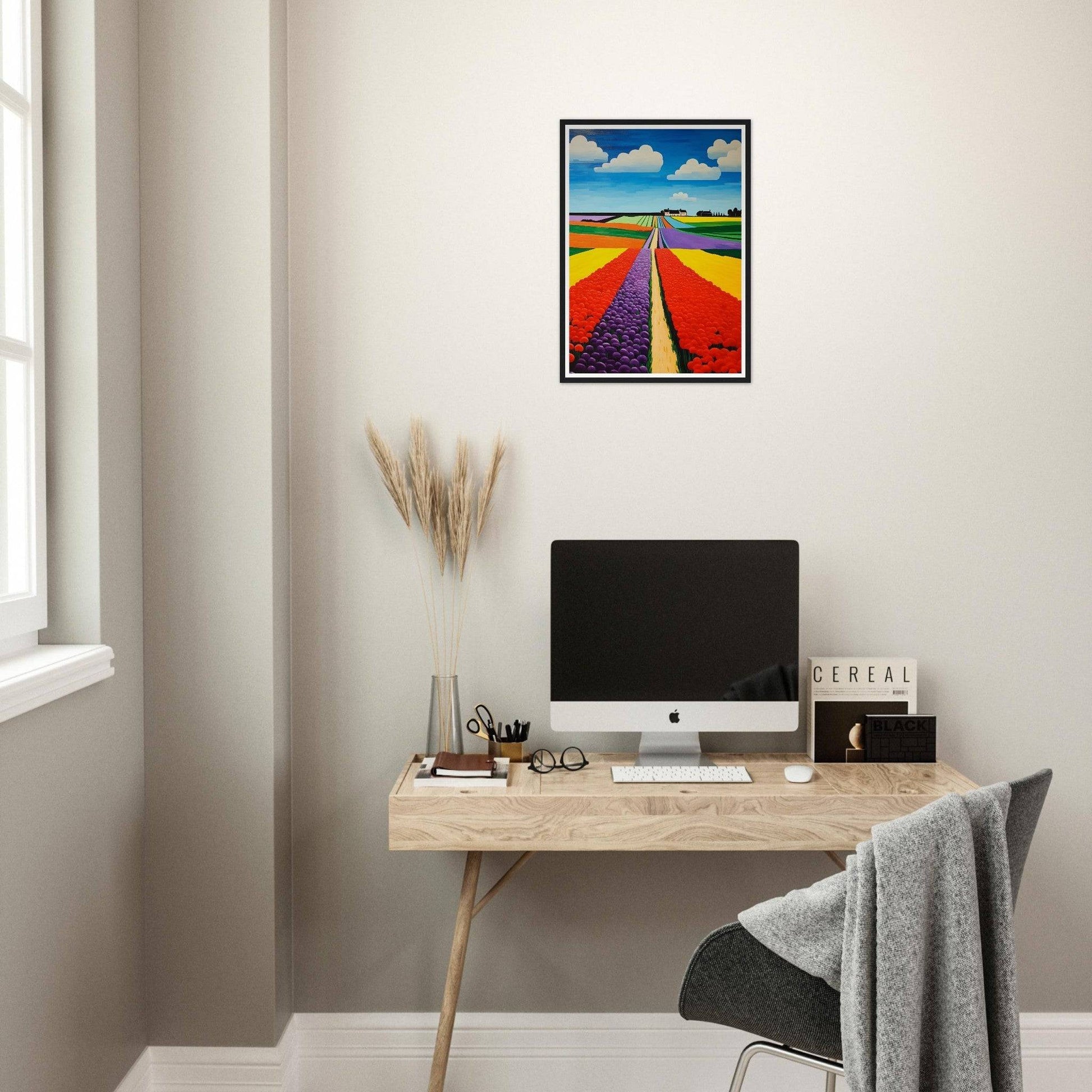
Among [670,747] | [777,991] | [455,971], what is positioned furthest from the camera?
[670,747]

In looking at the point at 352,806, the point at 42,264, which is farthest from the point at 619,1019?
the point at 42,264

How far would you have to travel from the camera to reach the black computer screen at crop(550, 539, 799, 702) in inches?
82.1

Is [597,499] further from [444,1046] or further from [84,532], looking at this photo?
[444,1046]

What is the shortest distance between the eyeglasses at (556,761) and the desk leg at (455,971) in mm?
240

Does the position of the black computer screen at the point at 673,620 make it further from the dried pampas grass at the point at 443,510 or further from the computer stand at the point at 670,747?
the dried pampas grass at the point at 443,510

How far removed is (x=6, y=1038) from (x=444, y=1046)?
849 mm

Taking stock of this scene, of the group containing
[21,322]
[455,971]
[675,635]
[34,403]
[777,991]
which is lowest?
[455,971]

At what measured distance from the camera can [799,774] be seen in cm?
198

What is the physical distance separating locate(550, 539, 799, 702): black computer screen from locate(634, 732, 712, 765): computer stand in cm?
10

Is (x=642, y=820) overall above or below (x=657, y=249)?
below

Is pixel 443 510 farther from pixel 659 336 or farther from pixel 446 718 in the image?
pixel 659 336

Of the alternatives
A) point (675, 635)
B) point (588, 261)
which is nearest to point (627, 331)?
point (588, 261)

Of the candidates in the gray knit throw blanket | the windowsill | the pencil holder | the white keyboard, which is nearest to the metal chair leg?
the gray knit throw blanket

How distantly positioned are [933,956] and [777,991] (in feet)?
0.88
